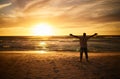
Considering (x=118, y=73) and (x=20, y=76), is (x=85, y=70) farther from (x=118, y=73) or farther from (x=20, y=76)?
(x=20, y=76)

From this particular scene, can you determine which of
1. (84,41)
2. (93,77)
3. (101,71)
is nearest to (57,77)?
(93,77)

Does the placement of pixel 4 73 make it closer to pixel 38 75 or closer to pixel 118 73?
pixel 38 75

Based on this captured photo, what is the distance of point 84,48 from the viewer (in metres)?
15.7

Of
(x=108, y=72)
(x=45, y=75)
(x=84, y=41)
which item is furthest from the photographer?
(x=84, y=41)

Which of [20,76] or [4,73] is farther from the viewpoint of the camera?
[4,73]

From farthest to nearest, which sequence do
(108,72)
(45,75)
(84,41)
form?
(84,41) → (108,72) → (45,75)

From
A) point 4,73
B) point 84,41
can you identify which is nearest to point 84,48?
point 84,41

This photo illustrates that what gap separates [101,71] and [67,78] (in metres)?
2.81

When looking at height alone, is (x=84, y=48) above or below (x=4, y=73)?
above

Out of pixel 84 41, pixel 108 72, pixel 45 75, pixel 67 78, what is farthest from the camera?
pixel 84 41

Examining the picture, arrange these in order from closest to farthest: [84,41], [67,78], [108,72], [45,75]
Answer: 1. [67,78]
2. [45,75]
3. [108,72]
4. [84,41]

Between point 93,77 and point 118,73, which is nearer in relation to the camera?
point 93,77

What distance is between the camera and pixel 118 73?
38.6 feet

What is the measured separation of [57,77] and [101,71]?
314 centimetres
